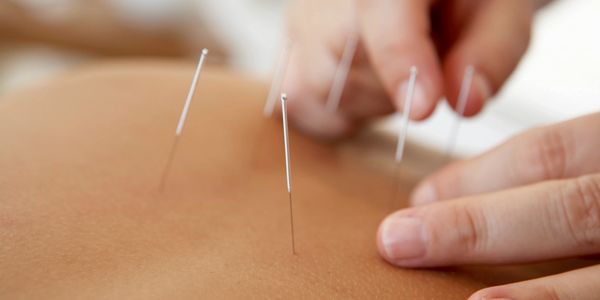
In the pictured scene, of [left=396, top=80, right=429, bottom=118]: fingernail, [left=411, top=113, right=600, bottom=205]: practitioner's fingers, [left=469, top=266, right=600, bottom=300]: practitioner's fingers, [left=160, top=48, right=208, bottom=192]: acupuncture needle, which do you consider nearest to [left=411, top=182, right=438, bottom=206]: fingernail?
[left=411, top=113, right=600, bottom=205]: practitioner's fingers

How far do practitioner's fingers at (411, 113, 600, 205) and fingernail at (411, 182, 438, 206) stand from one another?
2 cm

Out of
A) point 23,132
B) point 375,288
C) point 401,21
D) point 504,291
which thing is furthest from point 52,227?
point 401,21

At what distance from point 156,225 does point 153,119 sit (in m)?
0.31

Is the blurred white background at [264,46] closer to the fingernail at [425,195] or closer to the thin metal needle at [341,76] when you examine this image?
the thin metal needle at [341,76]

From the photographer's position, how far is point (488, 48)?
980mm

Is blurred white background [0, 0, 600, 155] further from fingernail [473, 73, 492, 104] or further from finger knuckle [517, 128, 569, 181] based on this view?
finger knuckle [517, 128, 569, 181]

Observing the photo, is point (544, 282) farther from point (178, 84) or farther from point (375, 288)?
point (178, 84)

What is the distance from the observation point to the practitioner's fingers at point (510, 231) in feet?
2.12

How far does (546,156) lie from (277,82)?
22.3 inches

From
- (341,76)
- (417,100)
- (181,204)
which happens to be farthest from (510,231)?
(341,76)

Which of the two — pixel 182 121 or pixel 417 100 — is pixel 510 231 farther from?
pixel 182 121

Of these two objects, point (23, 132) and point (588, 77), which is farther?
point (588, 77)

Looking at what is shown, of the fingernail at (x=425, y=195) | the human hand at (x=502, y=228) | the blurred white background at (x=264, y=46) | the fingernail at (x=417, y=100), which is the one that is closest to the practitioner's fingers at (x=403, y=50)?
the fingernail at (x=417, y=100)

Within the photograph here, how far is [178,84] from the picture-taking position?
1.06 m
